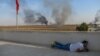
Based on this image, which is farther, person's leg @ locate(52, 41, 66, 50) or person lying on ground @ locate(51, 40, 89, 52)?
person's leg @ locate(52, 41, 66, 50)

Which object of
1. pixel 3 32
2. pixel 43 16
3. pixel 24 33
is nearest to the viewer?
pixel 24 33

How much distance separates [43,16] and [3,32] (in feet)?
21.0

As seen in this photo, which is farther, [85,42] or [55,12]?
[55,12]

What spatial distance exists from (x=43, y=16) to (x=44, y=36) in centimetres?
800

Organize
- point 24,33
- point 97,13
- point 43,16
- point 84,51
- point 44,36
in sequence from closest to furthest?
point 84,51 → point 44,36 → point 24,33 → point 97,13 → point 43,16

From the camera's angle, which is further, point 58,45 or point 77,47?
point 58,45

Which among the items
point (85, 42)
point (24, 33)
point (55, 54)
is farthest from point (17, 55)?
point (24, 33)

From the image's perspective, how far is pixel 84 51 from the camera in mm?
7371

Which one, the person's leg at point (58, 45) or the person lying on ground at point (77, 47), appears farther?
the person's leg at point (58, 45)

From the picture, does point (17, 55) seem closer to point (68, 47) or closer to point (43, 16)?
point (68, 47)

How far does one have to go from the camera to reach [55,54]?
6684 mm

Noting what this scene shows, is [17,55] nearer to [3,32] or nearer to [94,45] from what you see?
[94,45]

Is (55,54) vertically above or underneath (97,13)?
underneath

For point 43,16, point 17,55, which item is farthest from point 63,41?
point 43,16
